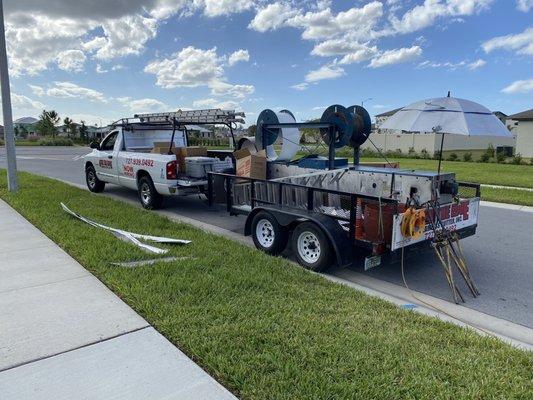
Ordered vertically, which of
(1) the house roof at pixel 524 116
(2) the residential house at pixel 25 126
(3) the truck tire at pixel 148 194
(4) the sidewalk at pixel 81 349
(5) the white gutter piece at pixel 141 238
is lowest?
(4) the sidewalk at pixel 81 349

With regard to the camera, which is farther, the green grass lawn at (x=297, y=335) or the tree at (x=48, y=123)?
the tree at (x=48, y=123)

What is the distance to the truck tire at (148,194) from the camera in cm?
927

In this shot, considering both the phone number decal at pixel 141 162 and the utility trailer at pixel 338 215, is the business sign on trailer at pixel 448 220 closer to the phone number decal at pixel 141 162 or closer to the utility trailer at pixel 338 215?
the utility trailer at pixel 338 215

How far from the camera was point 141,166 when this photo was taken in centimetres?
945

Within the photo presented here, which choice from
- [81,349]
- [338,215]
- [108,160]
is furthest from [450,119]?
[108,160]

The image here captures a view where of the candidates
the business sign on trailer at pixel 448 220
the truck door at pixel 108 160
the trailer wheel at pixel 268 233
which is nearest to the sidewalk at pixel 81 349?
the trailer wheel at pixel 268 233

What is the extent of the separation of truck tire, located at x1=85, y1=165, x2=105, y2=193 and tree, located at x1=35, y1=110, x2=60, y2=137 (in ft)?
282

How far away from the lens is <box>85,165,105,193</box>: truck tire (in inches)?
465

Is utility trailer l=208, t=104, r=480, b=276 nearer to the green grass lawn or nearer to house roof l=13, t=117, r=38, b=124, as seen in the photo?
the green grass lawn

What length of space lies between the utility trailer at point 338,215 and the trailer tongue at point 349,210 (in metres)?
0.01

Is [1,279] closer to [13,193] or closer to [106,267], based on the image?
[106,267]

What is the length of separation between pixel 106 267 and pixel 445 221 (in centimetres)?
413

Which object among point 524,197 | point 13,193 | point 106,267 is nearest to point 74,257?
point 106,267

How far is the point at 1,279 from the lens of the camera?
4820mm
